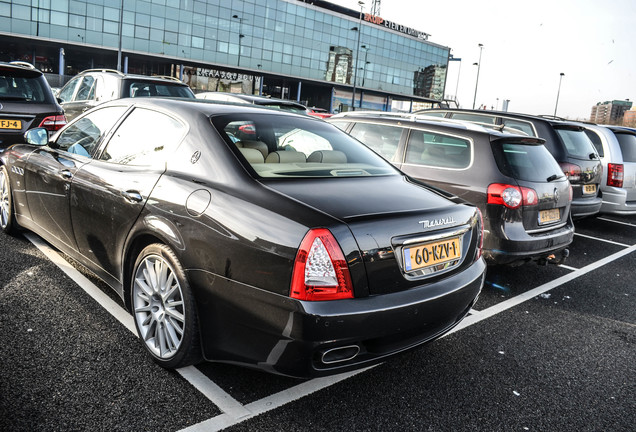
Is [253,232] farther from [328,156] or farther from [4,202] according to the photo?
[4,202]

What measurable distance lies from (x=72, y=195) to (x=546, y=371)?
3489 millimetres

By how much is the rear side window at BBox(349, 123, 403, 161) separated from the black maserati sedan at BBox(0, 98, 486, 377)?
204cm

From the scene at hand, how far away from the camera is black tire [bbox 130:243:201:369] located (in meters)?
2.59

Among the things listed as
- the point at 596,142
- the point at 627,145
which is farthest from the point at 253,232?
the point at 627,145

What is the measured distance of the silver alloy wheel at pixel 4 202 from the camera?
482 cm

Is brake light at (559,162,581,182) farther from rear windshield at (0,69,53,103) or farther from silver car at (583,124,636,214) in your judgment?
rear windshield at (0,69,53,103)

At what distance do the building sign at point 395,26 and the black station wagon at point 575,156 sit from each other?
60.5 metres

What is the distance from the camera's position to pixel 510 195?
4.50 metres

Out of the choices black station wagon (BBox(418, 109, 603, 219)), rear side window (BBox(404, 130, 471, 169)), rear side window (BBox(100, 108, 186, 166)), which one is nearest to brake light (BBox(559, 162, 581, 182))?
black station wagon (BBox(418, 109, 603, 219))

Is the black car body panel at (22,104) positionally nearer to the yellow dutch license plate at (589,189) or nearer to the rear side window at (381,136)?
the rear side window at (381,136)

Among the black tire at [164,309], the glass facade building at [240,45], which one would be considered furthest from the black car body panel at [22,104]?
the glass facade building at [240,45]

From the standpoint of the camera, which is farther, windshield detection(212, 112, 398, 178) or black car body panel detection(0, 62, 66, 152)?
black car body panel detection(0, 62, 66, 152)

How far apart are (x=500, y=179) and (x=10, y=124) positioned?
5780mm

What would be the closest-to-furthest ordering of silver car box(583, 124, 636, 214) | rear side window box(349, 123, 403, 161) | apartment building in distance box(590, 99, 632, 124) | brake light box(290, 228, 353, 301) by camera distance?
brake light box(290, 228, 353, 301) < rear side window box(349, 123, 403, 161) < silver car box(583, 124, 636, 214) < apartment building in distance box(590, 99, 632, 124)
